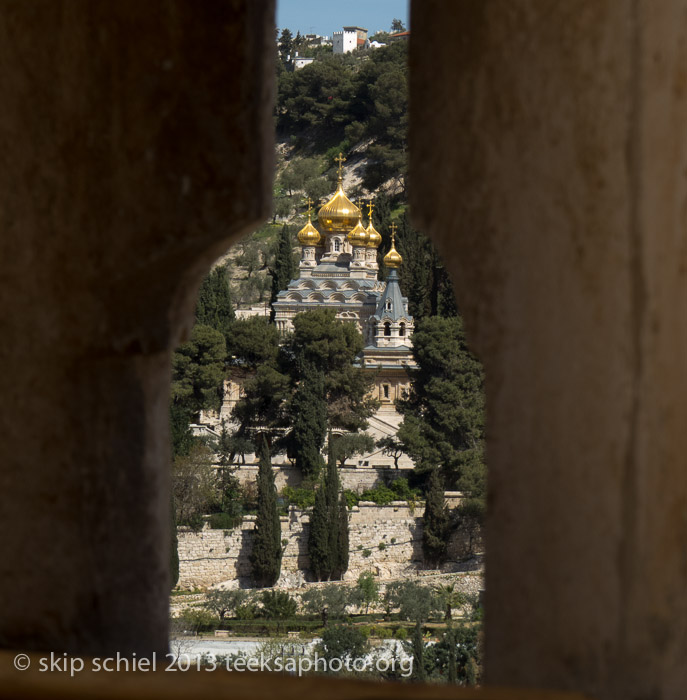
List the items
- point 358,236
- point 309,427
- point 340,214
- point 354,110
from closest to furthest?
point 309,427 < point 358,236 < point 340,214 < point 354,110

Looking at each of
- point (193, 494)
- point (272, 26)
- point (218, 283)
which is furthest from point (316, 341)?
point (272, 26)

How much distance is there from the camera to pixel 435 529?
56.7 ft

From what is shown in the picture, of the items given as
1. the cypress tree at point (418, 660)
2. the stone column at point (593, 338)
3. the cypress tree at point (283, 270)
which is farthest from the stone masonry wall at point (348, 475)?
the stone column at point (593, 338)

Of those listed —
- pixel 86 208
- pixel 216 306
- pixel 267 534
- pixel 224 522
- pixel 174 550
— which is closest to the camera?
pixel 86 208

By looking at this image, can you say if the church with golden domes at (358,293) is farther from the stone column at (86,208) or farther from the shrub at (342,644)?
the stone column at (86,208)

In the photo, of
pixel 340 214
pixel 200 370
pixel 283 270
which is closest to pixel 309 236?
pixel 340 214

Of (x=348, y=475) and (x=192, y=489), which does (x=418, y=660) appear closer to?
(x=192, y=489)

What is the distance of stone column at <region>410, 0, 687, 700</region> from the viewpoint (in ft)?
2.36

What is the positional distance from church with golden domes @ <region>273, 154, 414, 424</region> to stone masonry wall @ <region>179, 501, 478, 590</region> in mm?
4205

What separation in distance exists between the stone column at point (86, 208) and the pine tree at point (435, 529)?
654 inches

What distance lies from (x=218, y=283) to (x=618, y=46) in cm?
2159

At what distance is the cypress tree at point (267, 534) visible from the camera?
1617 centimetres

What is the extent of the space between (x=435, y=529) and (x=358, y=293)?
817 cm

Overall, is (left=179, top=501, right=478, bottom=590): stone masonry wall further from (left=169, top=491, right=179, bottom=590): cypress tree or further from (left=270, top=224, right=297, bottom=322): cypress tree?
(left=270, top=224, right=297, bottom=322): cypress tree
